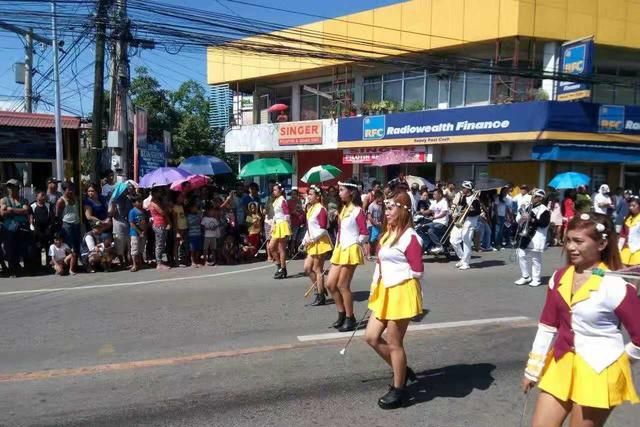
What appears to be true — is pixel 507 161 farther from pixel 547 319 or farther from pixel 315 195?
pixel 547 319

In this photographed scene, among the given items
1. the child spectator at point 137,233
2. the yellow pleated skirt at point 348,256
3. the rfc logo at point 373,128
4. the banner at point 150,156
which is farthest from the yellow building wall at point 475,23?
the yellow pleated skirt at point 348,256

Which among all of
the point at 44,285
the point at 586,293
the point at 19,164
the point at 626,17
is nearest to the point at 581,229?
the point at 586,293

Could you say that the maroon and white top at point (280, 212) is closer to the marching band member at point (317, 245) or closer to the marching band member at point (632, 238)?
the marching band member at point (317, 245)

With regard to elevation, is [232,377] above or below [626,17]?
below

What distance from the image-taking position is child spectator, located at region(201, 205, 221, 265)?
11.5m

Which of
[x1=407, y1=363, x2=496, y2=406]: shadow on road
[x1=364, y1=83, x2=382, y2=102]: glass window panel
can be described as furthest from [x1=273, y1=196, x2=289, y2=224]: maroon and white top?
[x1=364, y1=83, x2=382, y2=102]: glass window panel

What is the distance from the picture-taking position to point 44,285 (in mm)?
9375

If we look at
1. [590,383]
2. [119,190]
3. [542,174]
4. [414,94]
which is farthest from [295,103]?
[590,383]

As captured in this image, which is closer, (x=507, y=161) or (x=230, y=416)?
(x=230, y=416)

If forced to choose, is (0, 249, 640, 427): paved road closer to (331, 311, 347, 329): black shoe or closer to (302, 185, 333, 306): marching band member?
(331, 311, 347, 329): black shoe

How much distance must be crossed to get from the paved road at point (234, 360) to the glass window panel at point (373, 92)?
1729cm

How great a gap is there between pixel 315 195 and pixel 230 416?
13.7 feet

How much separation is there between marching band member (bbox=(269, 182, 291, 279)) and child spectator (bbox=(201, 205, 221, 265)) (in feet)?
6.51

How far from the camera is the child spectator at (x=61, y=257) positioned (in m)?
10.3
